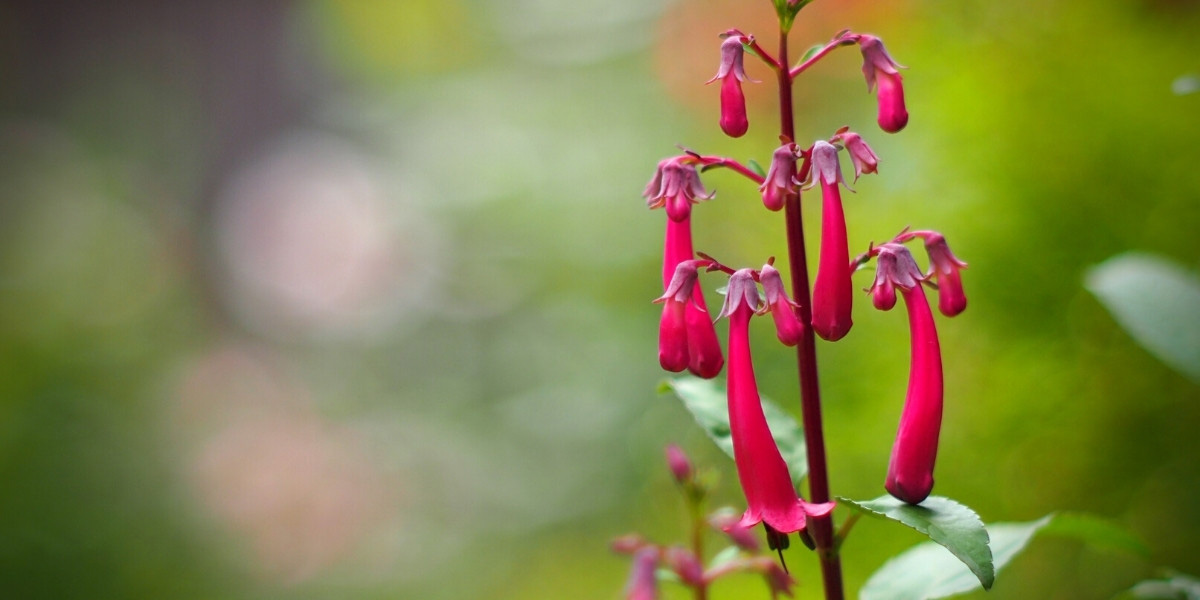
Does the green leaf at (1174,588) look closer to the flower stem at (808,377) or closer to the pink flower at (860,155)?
the flower stem at (808,377)

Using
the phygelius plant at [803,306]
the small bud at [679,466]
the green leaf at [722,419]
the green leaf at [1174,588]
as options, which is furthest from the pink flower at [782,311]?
the green leaf at [1174,588]

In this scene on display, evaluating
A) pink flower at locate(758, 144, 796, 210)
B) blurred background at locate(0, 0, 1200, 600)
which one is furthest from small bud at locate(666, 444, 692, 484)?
blurred background at locate(0, 0, 1200, 600)

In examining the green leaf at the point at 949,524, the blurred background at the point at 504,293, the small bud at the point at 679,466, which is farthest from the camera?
the blurred background at the point at 504,293

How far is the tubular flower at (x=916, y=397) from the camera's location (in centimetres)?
49

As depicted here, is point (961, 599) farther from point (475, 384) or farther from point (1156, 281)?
point (475, 384)

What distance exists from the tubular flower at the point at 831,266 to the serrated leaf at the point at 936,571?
18cm

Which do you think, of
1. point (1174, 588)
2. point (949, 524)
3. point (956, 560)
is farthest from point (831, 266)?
point (1174, 588)

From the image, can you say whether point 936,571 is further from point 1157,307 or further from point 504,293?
point 504,293

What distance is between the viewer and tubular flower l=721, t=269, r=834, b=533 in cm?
49

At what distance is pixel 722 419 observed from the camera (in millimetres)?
583

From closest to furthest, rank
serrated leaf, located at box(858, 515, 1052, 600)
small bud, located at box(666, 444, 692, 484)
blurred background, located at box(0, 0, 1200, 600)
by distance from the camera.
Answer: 1. serrated leaf, located at box(858, 515, 1052, 600)
2. small bud, located at box(666, 444, 692, 484)
3. blurred background, located at box(0, 0, 1200, 600)

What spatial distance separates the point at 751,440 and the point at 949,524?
104mm

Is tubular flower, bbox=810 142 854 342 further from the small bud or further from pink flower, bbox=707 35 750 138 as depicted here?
the small bud

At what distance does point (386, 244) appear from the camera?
90.8 inches
